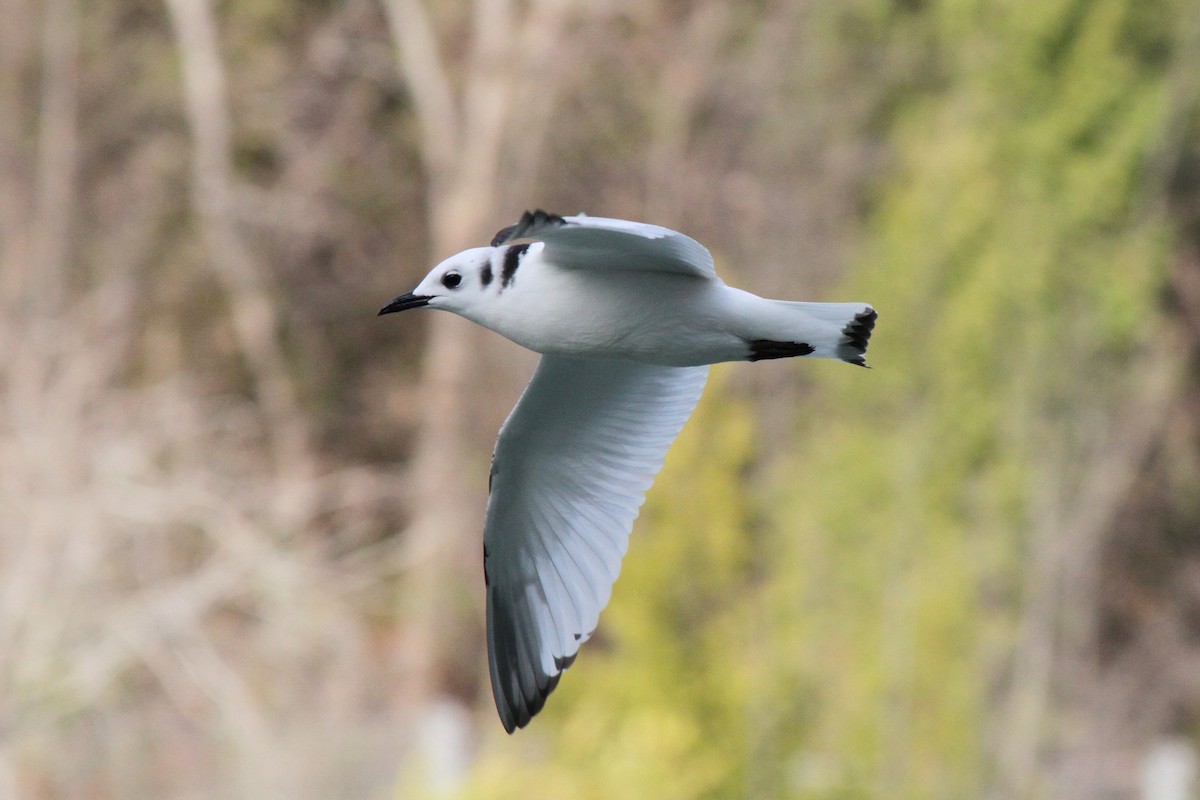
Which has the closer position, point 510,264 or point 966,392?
point 510,264

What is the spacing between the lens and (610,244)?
3.45m

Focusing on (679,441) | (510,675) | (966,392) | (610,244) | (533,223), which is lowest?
(510,675)

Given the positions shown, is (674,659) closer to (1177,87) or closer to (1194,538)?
(1177,87)

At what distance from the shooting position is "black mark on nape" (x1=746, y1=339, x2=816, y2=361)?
11.9ft

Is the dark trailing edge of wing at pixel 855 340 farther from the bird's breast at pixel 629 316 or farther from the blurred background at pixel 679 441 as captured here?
the blurred background at pixel 679 441

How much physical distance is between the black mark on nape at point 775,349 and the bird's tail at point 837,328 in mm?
20

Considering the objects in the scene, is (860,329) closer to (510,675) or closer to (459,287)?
(459,287)

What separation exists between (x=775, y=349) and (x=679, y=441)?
487 centimetres

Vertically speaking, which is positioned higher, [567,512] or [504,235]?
[504,235]

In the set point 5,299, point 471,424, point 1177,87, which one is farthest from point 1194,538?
point 5,299

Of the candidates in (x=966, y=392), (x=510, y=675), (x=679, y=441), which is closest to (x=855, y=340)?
(x=510, y=675)

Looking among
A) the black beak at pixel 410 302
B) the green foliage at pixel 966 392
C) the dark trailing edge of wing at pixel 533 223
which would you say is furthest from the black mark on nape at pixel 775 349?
the green foliage at pixel 966 392

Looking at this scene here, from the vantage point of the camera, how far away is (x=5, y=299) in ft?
40.0

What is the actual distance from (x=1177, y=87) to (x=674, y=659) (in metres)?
6.06
